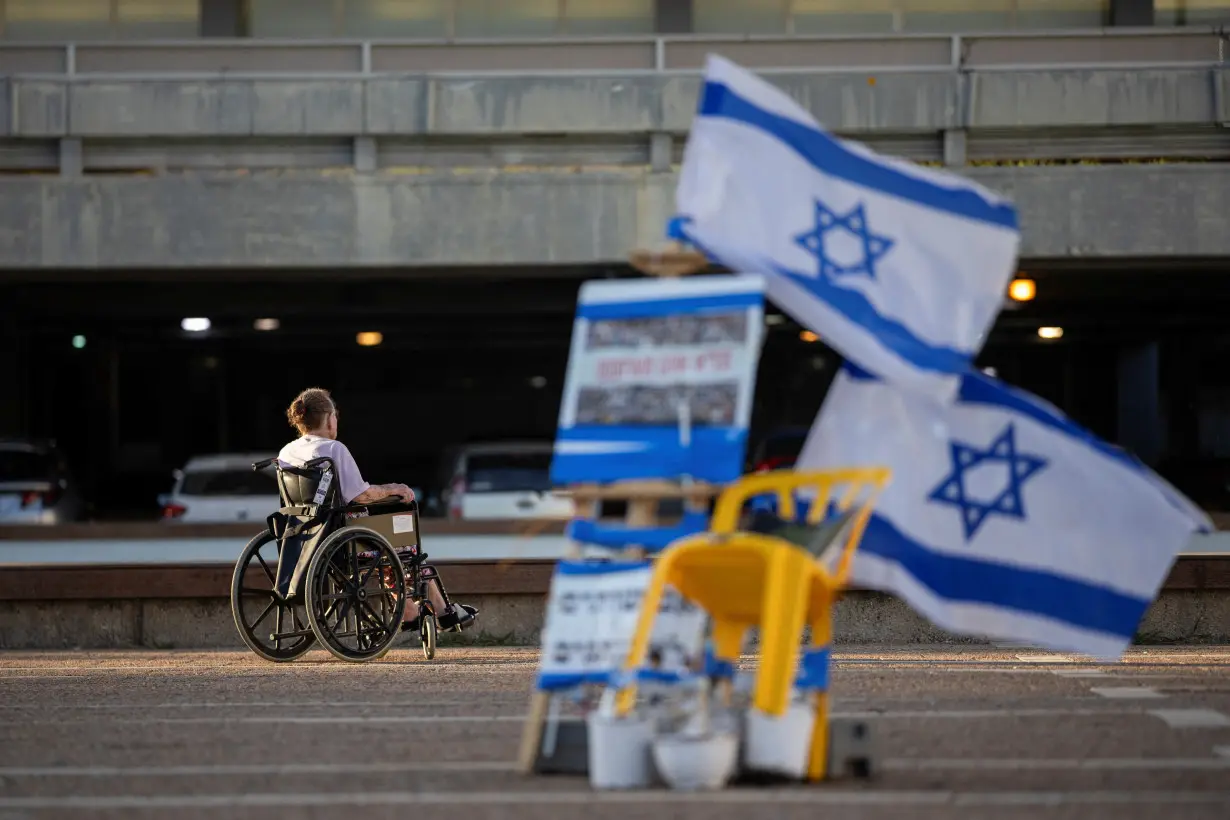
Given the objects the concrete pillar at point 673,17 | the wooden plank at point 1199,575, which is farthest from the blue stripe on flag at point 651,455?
the concrete pillar at point 673,17

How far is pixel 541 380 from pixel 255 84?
58.9ft

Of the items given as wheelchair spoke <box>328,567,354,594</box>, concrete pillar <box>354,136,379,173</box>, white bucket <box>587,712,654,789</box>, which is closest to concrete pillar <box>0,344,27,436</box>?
concrete pillar <box>354,136,379,173</box>

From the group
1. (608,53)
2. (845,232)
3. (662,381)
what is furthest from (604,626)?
(608,53)

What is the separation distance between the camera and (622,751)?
6582mm

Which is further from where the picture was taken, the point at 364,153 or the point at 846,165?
the point at 364,153

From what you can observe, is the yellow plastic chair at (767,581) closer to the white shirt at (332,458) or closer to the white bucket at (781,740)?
the white bucket at (781,740)

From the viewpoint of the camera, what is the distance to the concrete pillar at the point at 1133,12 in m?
25.3

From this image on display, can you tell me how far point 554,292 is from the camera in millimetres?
29188

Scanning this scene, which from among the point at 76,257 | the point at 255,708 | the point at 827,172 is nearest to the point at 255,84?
the point at 76,257

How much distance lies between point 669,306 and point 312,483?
530cm

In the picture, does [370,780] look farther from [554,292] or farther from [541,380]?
[541,380]

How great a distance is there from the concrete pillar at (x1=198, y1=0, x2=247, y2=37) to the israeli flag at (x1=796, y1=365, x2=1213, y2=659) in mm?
19760

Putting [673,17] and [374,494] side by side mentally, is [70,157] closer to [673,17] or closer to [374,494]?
[673,17]

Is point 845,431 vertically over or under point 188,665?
over
